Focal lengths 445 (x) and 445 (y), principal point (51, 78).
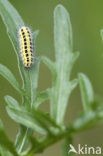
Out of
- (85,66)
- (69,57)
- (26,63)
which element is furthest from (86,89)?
(85,66)

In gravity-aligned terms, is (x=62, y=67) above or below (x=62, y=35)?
below

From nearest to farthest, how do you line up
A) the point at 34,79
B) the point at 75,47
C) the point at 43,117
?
the point at 43,117 → the point at 34,79 → the point at 75,47

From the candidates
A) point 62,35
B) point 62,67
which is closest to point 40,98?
point 62,67

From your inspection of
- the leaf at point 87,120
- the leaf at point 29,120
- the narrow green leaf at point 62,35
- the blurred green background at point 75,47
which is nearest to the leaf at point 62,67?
the narrow green leaf at point 62,35

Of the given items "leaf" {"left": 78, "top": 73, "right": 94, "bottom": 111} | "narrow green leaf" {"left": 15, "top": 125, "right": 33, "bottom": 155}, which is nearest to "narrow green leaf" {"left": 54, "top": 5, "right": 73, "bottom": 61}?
"leaf" {"left": 78, "top": 73, "right": 94, "bottom": 111}

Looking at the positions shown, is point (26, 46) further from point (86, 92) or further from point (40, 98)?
point (86, 92)

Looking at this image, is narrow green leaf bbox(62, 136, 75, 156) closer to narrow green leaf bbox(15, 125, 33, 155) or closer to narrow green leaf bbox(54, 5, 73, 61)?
narrow green leaf bbox(15, 125, 33, 155)

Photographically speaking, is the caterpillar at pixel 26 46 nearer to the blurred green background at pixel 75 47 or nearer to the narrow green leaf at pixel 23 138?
the narrow green leaf at pixel 23 138
